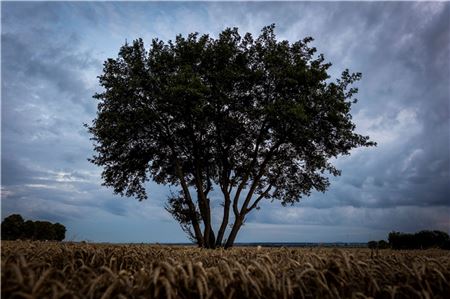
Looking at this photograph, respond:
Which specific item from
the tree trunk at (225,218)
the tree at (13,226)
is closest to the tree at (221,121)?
the tree trunk at (225,218)

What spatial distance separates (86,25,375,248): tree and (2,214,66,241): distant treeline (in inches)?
297

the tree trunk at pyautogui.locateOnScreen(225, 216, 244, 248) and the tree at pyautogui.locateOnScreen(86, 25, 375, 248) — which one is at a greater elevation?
the tree at pyautogui.locateOnScreen(86, 25, 375, 248)

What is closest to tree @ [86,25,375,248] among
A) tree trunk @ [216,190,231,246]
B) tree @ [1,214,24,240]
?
tree trunk @ [216,190,231,246]

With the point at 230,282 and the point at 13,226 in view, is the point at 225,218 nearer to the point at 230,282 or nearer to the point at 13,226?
the point at 13,226

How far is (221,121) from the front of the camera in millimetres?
28969

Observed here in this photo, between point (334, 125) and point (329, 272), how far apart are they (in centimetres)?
2526

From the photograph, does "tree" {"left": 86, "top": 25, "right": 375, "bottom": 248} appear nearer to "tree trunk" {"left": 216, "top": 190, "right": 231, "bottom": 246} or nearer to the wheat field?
"tree trunk" {"left": 216, "top": 190, "right": 231, "bottom": 246}

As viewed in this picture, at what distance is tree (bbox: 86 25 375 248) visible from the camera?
27.7 m

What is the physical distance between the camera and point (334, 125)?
28.7m

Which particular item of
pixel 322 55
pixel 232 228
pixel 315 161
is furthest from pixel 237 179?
pixel 322 55

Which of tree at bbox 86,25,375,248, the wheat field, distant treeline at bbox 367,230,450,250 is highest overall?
tree at bbox 86,25,375,248

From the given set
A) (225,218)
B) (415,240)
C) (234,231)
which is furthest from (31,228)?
(415,240)

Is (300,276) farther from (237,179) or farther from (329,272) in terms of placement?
(237,179)

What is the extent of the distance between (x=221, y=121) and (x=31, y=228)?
726 inches
